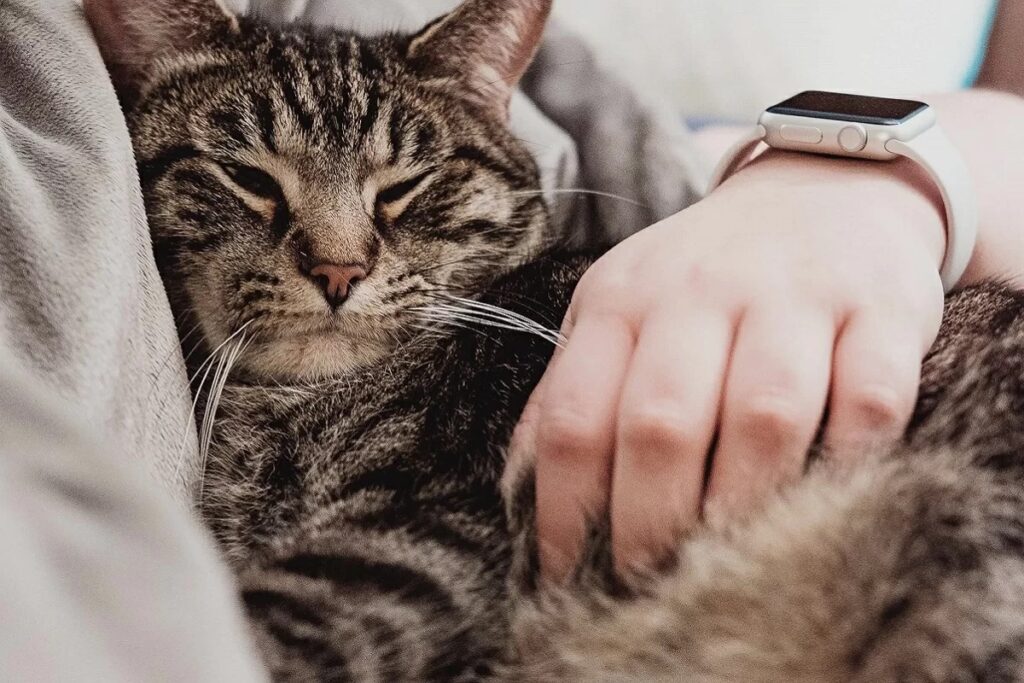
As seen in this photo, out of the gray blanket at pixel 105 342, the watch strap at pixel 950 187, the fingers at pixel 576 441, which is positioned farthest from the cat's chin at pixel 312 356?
the watch strap at pixel 950 187

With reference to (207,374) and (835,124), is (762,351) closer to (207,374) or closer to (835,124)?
(835,124)

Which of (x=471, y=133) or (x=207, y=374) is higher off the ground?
(x=471, y=133)

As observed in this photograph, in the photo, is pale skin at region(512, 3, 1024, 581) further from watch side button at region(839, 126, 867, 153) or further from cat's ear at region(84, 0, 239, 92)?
cat's ear at region(84, 0, 239, 92)

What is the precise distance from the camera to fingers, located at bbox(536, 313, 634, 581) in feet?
1.97

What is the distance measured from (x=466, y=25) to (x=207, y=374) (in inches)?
17.4

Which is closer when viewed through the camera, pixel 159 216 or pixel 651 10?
pixel 159 216

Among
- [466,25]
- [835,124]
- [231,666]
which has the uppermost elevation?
[466,25]

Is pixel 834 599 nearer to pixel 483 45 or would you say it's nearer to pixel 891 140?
pixel 891 140

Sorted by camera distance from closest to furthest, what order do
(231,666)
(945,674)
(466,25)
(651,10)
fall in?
(231,666)
(945,674)
(466,25)
(651,10)

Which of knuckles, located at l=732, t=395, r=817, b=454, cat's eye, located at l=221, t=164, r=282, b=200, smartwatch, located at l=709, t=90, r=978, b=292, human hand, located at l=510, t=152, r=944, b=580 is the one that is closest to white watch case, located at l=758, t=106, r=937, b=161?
smartwatch, located at l=709, t=90, r=978, b=292

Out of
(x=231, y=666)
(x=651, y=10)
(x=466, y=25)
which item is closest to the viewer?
(x=231, y=666)

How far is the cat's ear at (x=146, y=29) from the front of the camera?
0.83 meters

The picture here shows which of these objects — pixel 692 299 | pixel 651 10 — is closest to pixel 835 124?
pixel 692 299

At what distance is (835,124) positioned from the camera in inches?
31.6
